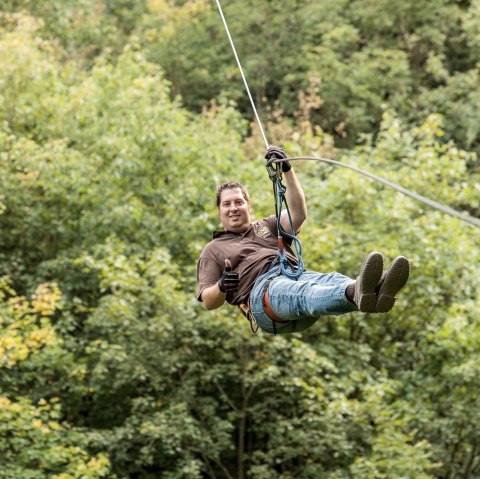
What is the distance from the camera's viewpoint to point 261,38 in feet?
76.6

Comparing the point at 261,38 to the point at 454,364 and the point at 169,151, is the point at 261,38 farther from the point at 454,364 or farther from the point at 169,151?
the point at 454,364

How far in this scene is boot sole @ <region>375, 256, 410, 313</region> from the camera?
4.12 meters

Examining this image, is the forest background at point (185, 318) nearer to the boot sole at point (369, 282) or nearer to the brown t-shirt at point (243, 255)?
the brown t-shirt at point (243, 255)

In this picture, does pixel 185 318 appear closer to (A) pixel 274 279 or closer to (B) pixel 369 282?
Result: (A) pixel 274 279

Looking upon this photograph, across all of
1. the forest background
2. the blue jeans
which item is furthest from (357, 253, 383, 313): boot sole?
the forest background

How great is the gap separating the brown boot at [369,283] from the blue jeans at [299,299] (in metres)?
0.16

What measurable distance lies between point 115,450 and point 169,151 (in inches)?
170

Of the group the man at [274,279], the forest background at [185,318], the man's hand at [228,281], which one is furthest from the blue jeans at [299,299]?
the forest background at [185,318]

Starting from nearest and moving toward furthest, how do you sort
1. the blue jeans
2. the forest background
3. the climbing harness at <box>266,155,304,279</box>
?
1. the blue jeans
2. the climbing harness at <box>266,155,304,279</box>
3. the forest background

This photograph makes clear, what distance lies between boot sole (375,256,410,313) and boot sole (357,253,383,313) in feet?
0.13

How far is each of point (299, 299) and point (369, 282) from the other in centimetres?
51

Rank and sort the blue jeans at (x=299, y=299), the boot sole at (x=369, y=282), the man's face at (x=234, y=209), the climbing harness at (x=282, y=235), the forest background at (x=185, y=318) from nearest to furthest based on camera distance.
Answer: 1. the boot sole at (x=369, y=282)
2. the blue jeans at (x=299, y=299)
3. the climbing harness at (x=282, y=235)
4. the man's face at (x=234, y=209)
5. the forest background at (x=185, y=318)

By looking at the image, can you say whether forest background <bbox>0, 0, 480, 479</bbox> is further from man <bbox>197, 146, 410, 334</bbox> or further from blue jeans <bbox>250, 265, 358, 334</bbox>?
blue jeans <bbox>250, 265, 358, 334</bbox>

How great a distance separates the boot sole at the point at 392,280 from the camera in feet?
13.5
